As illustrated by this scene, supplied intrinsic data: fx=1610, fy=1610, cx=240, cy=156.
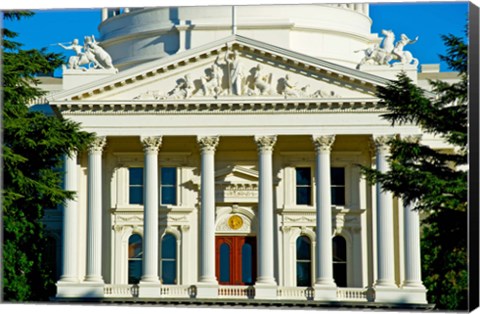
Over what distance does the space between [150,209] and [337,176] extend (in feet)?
24.7

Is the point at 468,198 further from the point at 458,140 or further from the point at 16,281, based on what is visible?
the point at 16,281

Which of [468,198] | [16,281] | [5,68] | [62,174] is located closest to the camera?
[468,198]

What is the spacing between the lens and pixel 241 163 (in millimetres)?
63000

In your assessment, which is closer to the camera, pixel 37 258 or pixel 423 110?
pixel 423 110

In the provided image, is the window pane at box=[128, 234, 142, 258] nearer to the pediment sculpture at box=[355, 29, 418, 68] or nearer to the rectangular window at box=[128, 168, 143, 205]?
the rectangular window at box=[128, 168, 143, 205]

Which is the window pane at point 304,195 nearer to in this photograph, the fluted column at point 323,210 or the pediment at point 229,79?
the fluted column at point 323,210

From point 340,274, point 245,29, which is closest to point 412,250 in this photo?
point 340,274

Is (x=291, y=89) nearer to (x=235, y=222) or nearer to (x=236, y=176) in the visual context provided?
(x=236, y=176)

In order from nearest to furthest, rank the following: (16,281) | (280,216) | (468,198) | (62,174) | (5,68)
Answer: (468,198) < (5,68) < (16,281) < (62,174) < (280,216)

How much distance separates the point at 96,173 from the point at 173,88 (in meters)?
4.37

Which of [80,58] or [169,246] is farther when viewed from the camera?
[169,246]

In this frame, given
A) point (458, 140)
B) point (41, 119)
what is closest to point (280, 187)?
point (41, 119)

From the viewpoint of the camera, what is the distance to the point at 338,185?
62.6 metres

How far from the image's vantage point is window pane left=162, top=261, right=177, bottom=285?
206 feet
